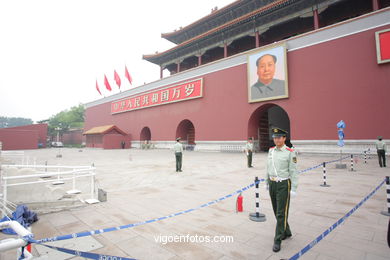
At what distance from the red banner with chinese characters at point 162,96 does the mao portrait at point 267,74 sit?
5.38 metres

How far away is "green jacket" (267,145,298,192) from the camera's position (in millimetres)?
2844

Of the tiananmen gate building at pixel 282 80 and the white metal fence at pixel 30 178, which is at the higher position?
the tiananmen gate building at pixel 282 80

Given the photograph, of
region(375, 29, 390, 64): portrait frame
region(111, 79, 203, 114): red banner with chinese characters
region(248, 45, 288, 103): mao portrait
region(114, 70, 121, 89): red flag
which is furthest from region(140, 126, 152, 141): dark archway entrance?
region(375, 29, 390, 64): portrait frame

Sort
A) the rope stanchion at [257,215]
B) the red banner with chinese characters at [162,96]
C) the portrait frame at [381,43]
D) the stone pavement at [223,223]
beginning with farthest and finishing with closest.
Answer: the red banner with chinese characters at [162,96]
the portrait frame at [381,43]
the rope stanchion at [257,215]
the stone pavement at [223,223]

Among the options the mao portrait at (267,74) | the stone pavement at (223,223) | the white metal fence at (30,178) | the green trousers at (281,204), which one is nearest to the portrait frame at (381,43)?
the mao portrait at (267,74)

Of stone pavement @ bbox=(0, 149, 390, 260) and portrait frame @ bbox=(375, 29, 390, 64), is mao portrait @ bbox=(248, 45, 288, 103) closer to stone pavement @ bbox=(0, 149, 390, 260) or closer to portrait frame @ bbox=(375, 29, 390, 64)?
portrait frame @ bbox=(375, 29, 390, 64)

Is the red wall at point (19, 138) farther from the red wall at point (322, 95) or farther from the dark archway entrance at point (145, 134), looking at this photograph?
the red wall at point (322, 95)

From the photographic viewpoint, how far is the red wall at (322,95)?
464 inches

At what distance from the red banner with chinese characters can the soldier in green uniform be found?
→ 1762 centimetres

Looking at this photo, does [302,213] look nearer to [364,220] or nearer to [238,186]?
[364,220]

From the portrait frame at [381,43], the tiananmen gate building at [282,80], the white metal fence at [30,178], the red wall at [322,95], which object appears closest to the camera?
the white metal fence at [30,178]

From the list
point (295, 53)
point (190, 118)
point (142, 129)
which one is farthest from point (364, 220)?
point (142, 129)

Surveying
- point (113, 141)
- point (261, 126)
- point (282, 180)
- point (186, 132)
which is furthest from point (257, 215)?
point (113, 141)

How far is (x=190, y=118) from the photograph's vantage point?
70.0 ft
